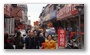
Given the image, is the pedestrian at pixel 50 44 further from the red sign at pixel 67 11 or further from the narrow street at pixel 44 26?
the red sign at pixel 67 11

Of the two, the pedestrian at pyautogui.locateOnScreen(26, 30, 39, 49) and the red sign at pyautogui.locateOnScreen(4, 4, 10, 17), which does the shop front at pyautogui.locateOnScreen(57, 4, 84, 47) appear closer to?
the pedestrian at pyautogui.locateOnScreen(26, 30, 39, 49)

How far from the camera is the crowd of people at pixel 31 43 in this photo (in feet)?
24.9

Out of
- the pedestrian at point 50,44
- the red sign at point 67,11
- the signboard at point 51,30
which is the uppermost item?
the red sign at point 67,11

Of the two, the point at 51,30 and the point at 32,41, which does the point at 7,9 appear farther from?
the point at 51,30

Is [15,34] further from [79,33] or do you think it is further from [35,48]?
[79,33]

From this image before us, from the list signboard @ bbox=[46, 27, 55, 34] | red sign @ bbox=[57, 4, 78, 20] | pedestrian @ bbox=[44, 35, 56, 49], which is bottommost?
pedestrian @ bbox=[44, 35, 56, 49]

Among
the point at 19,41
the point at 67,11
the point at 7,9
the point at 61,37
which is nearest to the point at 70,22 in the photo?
the point at 67,11

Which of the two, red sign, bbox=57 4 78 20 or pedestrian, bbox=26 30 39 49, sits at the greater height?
red sign, bbox=57 4 78 20

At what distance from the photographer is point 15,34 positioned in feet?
24.9

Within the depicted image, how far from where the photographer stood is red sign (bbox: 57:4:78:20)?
7.54 metres

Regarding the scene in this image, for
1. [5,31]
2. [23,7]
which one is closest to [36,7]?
[23,7]

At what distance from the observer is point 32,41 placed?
25.1 feet

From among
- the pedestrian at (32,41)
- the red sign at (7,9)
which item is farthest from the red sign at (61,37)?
the red sign at (7,9)

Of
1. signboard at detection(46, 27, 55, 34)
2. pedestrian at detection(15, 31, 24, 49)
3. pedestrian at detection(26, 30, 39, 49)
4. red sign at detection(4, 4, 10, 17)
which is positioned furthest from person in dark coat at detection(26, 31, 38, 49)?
red sign at detection(4, 4, 10, 17)
